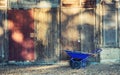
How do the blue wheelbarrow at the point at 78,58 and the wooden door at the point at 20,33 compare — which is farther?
the wooden door at the point at 20,33

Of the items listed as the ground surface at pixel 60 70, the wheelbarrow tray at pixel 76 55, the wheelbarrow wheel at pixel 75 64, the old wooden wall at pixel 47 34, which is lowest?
the ground surface at pixel 60 70

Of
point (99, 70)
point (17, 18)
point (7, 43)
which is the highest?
point (17, 18)

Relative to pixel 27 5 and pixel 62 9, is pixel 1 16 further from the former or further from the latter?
pixel 62 9

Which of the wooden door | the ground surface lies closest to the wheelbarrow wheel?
the ground surface

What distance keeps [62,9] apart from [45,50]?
6.97 ft

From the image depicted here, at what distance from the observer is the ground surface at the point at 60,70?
14766 mm

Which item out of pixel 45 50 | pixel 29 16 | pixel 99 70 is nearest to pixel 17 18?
pixel 29 16

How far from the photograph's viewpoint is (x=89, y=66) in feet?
54.3

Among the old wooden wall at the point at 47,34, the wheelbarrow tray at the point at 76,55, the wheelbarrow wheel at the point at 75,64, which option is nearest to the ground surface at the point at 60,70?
the wheelbarrow wheel at the point at 75,64

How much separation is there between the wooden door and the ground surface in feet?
2.94

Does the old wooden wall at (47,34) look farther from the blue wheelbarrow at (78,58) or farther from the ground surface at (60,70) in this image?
the blue wheelbarrow at (78,58)

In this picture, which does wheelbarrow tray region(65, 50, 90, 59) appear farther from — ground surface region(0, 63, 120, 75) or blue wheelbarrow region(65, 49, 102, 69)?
ground surface region(0, 63, 120, 75)

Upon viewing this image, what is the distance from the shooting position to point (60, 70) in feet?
50.9

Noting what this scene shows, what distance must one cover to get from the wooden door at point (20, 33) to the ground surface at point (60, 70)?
35.3 inches
